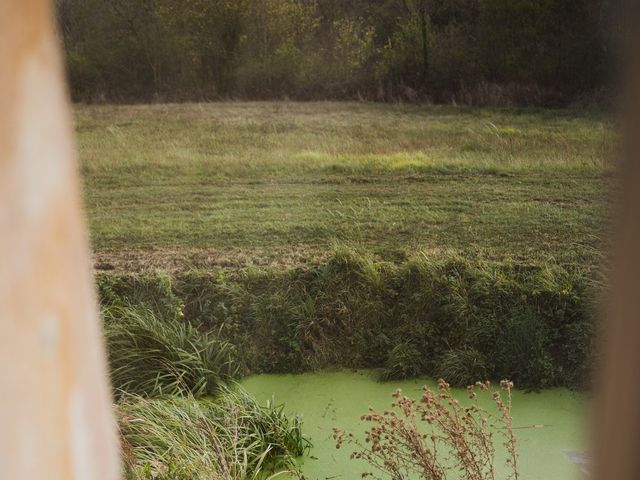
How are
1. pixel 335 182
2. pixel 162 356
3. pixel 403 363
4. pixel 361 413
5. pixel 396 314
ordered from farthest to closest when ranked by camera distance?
pixel 335 182 → pixel 396 314 → pixel 403 363 → pixel 162 356 → pixel 361 413

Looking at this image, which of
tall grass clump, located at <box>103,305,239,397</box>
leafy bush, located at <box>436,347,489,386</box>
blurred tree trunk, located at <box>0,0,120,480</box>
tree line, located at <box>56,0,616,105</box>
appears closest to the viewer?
blurred tree trunk, located at <box>0,0,120,480</box>

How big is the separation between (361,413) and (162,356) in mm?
1224

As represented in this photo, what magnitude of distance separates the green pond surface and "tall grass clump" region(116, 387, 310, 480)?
0.45 ft

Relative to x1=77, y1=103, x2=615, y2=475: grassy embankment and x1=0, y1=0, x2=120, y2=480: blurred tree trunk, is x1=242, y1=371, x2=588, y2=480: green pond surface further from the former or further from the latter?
x1=0, y1=0, x2=120, y2=480: blurred tree trunk

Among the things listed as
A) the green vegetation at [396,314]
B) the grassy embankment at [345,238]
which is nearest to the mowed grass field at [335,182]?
the grassy embankment at [345,238]

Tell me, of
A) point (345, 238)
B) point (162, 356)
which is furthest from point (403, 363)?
point (162, 356)

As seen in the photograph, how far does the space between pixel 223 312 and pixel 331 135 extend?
140cm

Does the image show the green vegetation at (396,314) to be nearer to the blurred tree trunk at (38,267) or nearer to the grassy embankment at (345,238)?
the grassy embankment at (345,238)

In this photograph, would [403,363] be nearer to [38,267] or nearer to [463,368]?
[463,368]

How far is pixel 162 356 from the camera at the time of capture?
4348 millimetres

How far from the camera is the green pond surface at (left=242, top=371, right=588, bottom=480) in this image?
372 cm

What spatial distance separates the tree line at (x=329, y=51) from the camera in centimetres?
465

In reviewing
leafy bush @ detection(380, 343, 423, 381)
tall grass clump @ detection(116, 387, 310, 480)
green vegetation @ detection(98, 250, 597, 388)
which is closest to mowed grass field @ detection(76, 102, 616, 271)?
green vegetation @ detection(98, 250, 597, 388)

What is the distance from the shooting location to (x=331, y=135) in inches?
196
